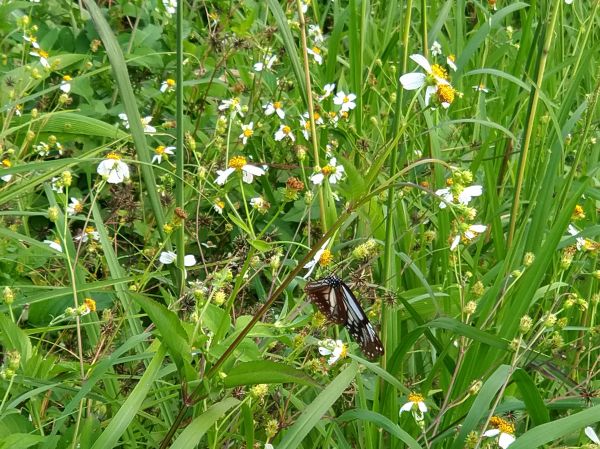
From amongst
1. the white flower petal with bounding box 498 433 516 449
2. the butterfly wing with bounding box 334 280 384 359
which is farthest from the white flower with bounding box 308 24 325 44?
the white flower petal with bounding box 498 433 516 449

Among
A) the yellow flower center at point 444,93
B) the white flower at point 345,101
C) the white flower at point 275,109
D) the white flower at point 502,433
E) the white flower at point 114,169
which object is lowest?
the white flower at point 502,433

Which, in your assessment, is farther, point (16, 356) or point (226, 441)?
point (226, 441)

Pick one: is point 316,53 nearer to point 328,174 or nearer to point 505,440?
point 328,174

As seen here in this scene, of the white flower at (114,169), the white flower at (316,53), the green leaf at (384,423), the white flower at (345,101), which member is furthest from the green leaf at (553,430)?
the white flower at (316,53)

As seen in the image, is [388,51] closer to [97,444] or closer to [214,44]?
[214,44]

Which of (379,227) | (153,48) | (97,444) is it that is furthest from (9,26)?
(97,444)

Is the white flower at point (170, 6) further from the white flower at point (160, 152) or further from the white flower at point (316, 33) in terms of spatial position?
the white flower at point (160, 152)

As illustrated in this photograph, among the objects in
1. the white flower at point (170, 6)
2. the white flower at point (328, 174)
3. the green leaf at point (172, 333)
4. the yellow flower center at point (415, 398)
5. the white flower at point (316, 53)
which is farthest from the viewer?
the white flower at point (170, 6)
